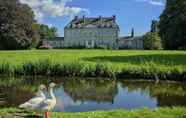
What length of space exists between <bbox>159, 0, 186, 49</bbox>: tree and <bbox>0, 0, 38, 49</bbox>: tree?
2979 cm

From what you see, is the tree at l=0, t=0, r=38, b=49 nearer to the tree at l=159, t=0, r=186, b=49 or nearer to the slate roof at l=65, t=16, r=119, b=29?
the tree at l=159, t=0, r=186, b=49

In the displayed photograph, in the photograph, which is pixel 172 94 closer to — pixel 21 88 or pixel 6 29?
pixel 21 88

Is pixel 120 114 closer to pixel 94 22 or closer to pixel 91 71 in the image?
pixel 91 71

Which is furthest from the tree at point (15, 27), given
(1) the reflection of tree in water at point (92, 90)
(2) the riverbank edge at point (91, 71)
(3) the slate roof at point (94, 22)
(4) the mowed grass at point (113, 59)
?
(1) the reflection of tree in water at point (92, 90)

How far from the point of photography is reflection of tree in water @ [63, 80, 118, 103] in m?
22.1

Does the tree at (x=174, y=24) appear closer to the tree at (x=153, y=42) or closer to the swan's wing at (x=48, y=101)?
the tree at (x=153, y=42)

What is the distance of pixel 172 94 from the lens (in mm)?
23656

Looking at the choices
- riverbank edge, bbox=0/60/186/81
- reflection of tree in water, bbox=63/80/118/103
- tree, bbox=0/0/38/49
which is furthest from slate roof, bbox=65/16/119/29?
reflection of tree in water, bbox=63/80/118/103

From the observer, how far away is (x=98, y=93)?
24078mm

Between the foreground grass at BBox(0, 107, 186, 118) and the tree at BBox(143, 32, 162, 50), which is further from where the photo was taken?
the tree at BBox(143, 32, 162, 50)

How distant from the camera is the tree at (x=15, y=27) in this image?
89100mm

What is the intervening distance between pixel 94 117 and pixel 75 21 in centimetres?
13686

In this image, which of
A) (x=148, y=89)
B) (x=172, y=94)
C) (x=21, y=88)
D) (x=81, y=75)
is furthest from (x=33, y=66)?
(x=172, y=94)

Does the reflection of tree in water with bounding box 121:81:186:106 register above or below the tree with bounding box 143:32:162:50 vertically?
below
